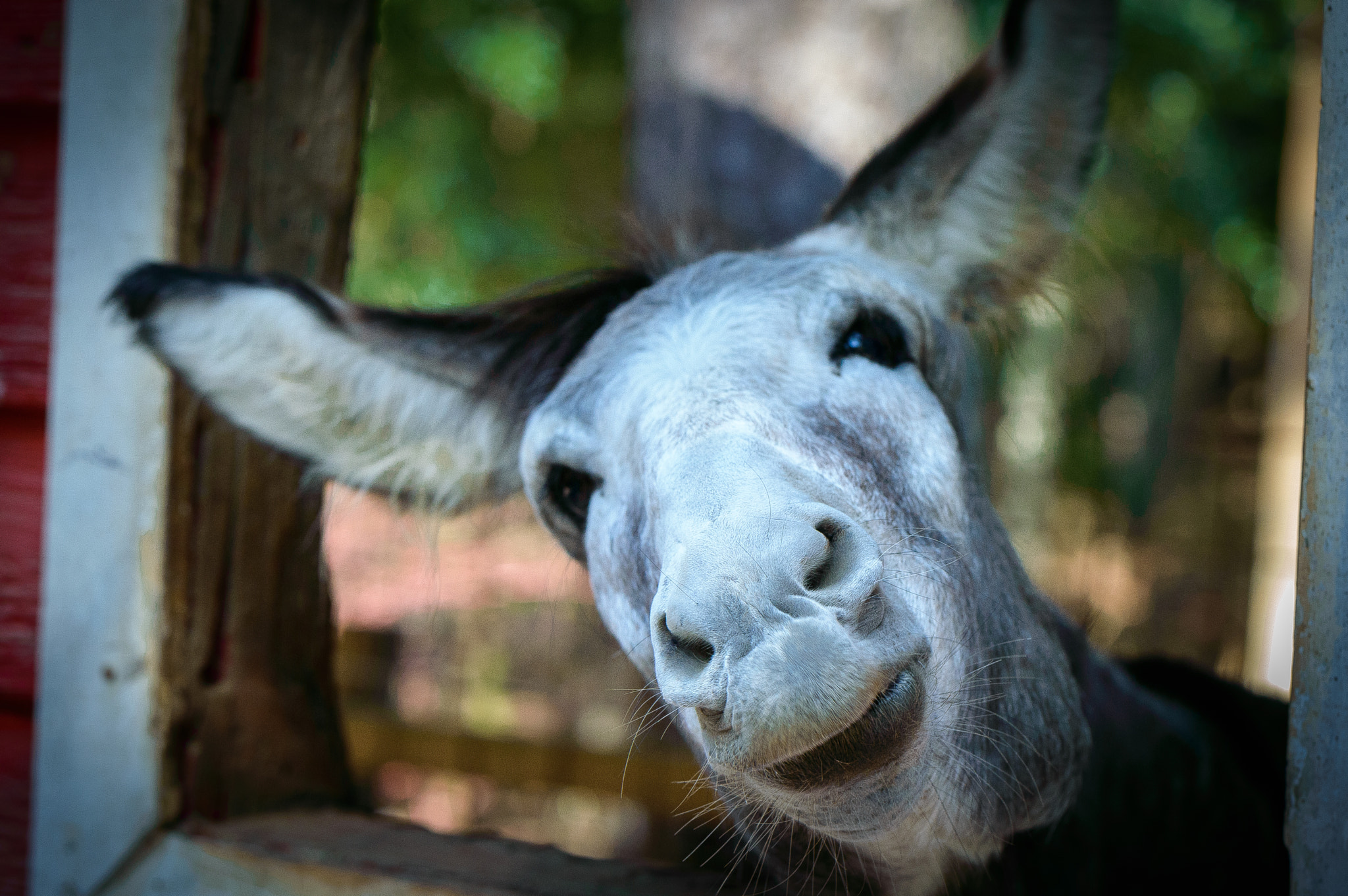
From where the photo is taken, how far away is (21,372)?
1967 mm

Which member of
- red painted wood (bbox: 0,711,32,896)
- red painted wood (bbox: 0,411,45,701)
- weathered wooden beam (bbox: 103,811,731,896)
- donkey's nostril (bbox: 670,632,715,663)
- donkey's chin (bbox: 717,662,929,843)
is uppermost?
donkey's nostril (bbox: 670,632,715,663)

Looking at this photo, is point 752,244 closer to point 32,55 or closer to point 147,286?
point 147,286

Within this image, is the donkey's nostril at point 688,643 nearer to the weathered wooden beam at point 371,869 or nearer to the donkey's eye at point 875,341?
the donkey's eye at point 875,341

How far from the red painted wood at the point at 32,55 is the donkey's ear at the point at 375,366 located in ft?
2.20

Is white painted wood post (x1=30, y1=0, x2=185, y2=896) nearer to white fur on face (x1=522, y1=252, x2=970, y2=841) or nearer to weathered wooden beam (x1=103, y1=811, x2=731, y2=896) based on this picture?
weathered wooden beam (x1=103, y1=811, x2=731, y2=896)

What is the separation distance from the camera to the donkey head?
3.29 ft

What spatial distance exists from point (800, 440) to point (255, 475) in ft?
4.63

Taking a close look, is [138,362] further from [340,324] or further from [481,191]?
[481,191]

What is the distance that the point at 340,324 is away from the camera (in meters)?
1.77

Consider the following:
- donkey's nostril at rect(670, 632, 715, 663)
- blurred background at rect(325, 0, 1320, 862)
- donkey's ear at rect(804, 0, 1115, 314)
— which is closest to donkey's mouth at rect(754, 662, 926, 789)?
donkey's nostril at rect(670, 632, 715, 663)

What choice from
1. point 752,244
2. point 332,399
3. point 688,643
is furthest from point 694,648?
point 752,244

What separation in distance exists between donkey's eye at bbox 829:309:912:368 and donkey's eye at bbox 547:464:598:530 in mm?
525

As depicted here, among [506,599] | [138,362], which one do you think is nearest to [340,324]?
[138,362]

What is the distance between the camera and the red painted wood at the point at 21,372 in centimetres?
196
